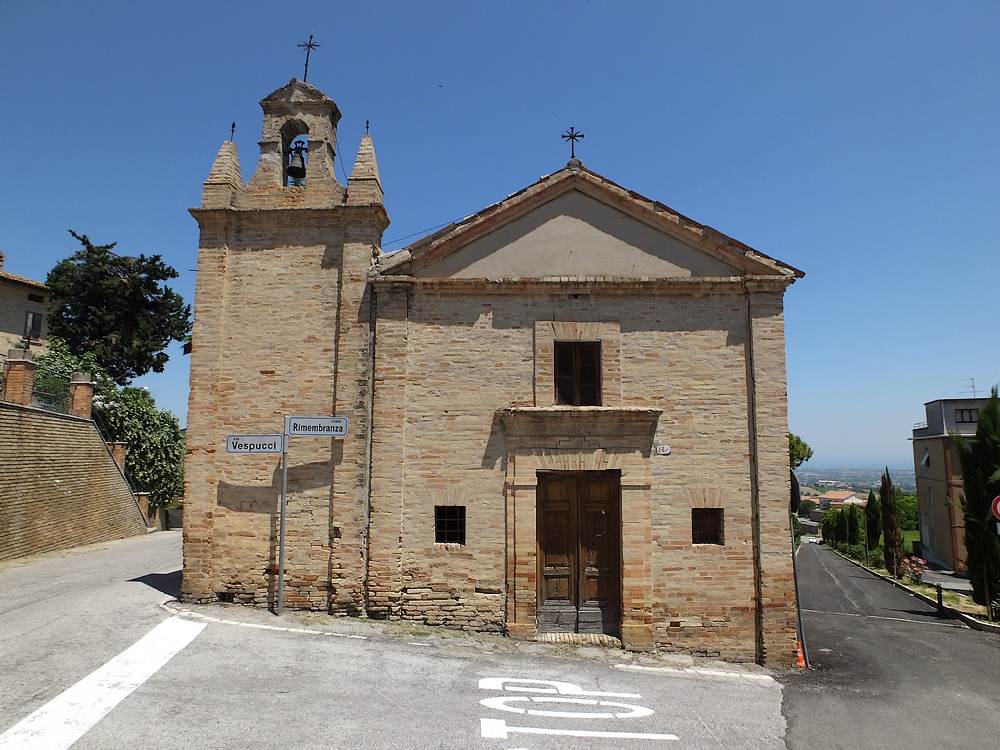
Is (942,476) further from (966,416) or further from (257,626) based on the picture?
(257,626)

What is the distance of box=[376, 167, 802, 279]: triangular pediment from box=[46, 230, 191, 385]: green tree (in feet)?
83.6

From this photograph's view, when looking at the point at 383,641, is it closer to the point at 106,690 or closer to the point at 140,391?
the point at 106,690

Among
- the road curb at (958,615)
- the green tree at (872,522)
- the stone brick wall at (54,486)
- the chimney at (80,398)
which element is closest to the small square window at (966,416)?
the green tree at (872,522)

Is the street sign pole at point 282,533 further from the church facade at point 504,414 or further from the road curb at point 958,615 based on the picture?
the road curb at point 958,615

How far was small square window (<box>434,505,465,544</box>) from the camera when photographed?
10.5m

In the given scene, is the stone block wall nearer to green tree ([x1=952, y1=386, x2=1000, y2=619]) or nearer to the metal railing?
the metal railing

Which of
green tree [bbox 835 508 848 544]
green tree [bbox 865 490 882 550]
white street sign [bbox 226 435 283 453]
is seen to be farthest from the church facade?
green tree [bbox 835 508 848 544]

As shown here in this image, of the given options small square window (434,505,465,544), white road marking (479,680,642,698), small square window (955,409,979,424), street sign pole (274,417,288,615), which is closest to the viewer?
white road marking (479,680,642,698)

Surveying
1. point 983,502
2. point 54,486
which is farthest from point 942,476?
point 54,486

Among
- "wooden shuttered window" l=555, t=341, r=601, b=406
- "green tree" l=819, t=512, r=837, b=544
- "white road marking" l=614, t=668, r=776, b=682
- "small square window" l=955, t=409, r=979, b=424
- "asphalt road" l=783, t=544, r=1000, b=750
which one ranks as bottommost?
"green tree" l=819, t=512, r=837, b=544

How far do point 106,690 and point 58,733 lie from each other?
98 cm

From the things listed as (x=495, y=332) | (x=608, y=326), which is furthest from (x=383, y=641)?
(x=608, y=326)

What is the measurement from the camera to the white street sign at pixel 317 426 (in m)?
10.2

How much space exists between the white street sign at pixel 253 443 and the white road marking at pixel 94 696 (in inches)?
112
